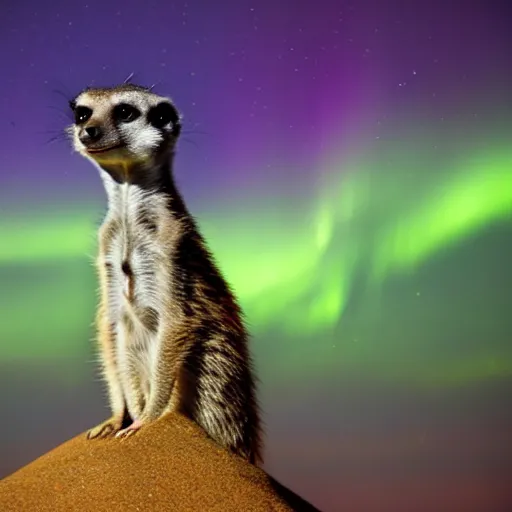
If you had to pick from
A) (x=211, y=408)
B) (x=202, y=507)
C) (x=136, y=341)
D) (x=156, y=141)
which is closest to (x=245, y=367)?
(x=211, y=408)

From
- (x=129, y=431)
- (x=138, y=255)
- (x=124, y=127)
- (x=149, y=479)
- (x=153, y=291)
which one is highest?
(x=124, y=127)

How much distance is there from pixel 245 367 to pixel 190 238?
0.45 metres

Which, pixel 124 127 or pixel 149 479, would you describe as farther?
pixel 124 127

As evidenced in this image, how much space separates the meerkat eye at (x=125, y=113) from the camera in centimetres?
261

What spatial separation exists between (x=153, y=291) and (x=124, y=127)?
49 centimetres

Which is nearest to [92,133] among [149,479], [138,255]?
[138,255]

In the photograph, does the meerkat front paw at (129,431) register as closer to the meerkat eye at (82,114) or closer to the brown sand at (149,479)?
the brown sand at (149,479)

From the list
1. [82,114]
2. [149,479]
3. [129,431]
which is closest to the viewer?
[149,479]

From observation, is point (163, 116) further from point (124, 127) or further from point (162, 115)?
point (124, 127)

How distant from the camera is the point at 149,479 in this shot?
93.7 inches

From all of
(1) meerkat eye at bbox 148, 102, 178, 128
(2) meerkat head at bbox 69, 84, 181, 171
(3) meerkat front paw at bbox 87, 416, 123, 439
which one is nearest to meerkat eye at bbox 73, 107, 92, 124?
(2) meerkat head at bbox 69, 84, 181, 171

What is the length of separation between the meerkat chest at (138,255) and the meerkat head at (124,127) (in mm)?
111

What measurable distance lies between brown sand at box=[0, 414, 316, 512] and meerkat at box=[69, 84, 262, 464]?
0.08 m

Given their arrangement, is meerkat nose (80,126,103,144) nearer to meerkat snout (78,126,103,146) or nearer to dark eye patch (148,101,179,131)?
meerkat snout (78,126,103,146)
